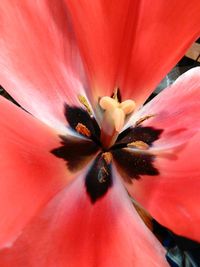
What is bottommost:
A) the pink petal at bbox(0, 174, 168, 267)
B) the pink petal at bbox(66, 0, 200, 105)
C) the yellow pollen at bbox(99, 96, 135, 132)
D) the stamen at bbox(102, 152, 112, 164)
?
the pink petal at bbox(0, 174, 168, 267)

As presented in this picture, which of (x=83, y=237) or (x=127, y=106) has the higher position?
(x=127, y=106)

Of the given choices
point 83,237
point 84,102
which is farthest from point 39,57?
point 83,237

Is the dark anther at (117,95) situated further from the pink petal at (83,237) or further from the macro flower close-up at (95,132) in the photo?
the pink petal at (83,237)

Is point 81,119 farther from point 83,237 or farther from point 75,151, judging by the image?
point 83,237

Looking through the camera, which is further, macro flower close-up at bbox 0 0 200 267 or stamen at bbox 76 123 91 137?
stamen at bbox 76 123 91 137

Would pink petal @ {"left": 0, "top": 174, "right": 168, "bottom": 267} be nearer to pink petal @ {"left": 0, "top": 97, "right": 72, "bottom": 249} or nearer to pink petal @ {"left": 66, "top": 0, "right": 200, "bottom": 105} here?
pink petal @ {"left": 0, "top": 97, "right": 72, "bottom": 249}

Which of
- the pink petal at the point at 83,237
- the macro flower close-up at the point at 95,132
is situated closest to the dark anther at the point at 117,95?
the macro flower close-up at the point at 95,132

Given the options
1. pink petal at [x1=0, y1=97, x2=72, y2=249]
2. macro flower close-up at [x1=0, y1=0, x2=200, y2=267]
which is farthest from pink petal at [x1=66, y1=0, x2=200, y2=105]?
pink petal at [x1=0, y1=97, x2=72, y2=249]

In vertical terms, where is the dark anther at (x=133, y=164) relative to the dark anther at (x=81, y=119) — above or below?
below
